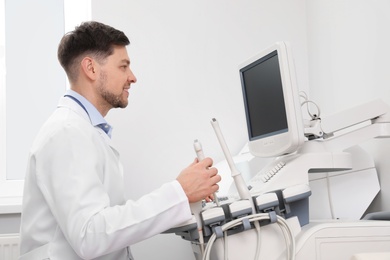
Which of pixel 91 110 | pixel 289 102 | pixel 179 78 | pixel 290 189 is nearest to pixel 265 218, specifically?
pixel 290 189

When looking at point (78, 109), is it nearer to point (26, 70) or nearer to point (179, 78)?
point (179, 78)

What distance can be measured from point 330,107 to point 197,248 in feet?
3.79

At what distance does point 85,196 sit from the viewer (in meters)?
1.26

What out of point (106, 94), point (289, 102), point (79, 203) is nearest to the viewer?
point (79, 203)

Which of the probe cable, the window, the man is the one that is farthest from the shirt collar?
the window

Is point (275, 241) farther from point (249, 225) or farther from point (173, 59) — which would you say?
point (173, 59)

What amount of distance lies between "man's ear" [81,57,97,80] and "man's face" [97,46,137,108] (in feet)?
0.07

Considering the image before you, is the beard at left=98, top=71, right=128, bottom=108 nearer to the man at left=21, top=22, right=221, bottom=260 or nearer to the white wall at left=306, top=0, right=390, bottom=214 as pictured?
the man at left=21, top=22, right=221, bottom=260

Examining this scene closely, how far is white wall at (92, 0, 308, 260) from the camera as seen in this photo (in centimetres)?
258

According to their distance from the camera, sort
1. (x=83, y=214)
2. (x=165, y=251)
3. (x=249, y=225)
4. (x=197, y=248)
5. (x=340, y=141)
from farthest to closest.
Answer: (x=165, y=251), (x=340, y=141), (x=197, y=248), (x=249, y=225), (x=83, y=214)

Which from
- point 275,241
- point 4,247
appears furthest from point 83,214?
point 4,247

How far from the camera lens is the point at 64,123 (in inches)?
54.4

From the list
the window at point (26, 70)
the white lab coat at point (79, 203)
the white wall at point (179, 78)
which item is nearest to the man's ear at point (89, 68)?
the white lab coat at point (79, 203)

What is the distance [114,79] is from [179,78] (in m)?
1.03
